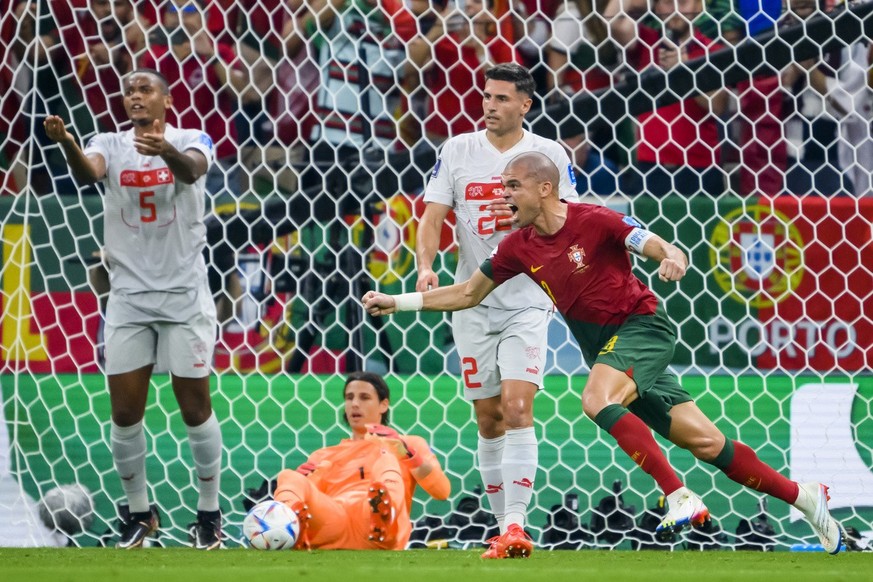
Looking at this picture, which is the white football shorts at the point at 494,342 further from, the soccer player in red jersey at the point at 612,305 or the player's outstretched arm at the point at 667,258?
the player's outstretched arm at the point at 667,258

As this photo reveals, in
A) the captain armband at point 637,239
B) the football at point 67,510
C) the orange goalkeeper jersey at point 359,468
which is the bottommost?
the football at point 67,510

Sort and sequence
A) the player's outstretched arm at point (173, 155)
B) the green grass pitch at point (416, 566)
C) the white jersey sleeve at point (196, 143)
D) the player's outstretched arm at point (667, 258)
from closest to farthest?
the green grass pitch at point (416, 566), the player's outstretched arm at point (667, 258), the player's outstretched arm at point (173, 155), the white jersey sleeve at point (196, 143)

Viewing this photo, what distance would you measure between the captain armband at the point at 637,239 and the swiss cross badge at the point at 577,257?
171mm

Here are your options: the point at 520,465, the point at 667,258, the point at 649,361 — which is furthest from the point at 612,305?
the point at 520,465

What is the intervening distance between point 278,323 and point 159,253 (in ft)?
3.75

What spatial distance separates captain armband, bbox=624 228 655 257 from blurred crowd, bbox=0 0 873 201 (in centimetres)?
230

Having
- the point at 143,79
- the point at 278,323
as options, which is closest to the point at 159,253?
the point at 143,79

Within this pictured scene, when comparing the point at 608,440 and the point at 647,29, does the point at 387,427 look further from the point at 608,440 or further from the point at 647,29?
the point at 647,29

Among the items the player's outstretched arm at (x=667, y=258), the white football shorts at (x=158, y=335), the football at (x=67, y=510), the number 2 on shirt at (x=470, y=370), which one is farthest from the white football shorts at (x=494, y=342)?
the football at (x=67, y=510)

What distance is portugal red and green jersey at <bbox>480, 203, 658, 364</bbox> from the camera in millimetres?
4379

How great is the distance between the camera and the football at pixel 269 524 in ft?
15.9

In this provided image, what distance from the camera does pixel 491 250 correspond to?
505 cm

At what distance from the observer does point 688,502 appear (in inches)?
155

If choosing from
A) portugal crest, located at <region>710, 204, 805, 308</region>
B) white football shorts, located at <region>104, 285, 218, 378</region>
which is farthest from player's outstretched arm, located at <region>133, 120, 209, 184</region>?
portugal crest, located at <region>710, 204, 805, 308</region>
